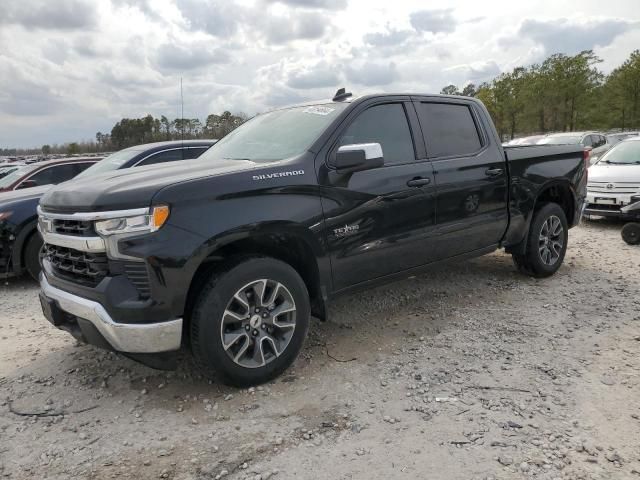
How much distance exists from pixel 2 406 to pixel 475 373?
314 centimetres

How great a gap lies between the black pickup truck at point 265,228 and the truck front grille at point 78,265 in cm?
1

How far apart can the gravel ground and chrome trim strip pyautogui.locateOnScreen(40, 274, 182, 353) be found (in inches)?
18.4

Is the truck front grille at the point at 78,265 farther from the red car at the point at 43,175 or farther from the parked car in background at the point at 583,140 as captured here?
the parked car in background at the point at 583,140

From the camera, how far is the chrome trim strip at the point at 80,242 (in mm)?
3000

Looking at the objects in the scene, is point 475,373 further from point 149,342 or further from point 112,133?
point 112,133

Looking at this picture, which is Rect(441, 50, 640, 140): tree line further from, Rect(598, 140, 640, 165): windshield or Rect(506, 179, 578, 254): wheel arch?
Rect(506, 179, 578, 254): wheel arch

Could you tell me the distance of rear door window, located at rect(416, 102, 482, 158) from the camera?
4441 millimetres

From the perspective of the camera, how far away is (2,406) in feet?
10.9

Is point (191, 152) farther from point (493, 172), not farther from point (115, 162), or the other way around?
point (493, 172)

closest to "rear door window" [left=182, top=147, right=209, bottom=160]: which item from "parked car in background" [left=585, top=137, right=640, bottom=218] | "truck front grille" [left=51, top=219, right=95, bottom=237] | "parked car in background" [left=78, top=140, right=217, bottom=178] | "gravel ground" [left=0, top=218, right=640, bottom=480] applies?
"parked car in background" [left=78, top=140, right=217, bottom=178]

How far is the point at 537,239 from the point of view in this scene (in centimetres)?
544

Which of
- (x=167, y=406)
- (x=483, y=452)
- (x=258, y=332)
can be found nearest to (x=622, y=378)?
(x=483, y=452)

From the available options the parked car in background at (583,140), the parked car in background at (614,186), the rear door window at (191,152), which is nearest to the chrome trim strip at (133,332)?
the rear door window at (191,152)

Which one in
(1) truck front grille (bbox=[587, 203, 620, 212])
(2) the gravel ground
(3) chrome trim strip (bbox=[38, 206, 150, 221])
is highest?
(3) chrome trim strip (bbox=[38, 206, 150, 221])
